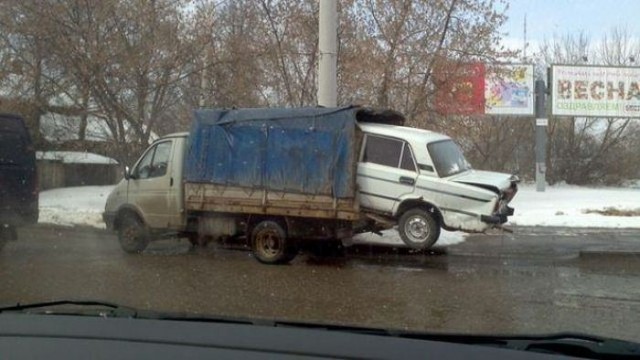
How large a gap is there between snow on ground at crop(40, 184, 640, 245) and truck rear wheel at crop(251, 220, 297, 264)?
226 cm

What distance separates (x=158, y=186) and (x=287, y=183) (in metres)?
2.41

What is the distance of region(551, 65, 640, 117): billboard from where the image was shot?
3053 centimetres

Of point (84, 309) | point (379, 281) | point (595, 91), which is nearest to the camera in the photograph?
point (84, 309)

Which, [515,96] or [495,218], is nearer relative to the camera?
[495,218]

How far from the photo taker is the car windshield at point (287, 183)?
29.9 feet

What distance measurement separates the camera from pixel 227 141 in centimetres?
1217

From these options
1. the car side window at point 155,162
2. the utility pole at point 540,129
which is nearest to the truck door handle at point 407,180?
the car side window at point 155,162

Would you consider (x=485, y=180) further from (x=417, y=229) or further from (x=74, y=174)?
(x=74, y=174)

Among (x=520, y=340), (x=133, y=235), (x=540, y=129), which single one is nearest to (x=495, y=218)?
(x=133, y=235)

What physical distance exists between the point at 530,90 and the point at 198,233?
68.5 ft

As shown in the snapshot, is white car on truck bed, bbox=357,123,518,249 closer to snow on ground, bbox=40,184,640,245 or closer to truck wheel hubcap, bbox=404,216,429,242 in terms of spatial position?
truck wheel hubcap, bbox=404,216,429,242

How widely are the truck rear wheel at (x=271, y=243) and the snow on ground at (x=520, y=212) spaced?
2259 mm

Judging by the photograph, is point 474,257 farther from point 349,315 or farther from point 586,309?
point 349,315

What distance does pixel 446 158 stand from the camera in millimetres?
12344
